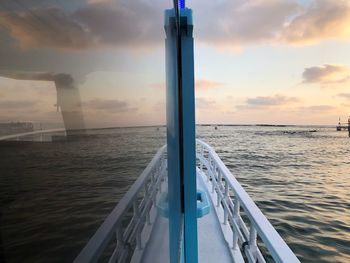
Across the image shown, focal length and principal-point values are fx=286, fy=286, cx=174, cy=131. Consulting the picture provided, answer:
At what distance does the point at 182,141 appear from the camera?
4.88 ft

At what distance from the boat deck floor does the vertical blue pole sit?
0.07 meters

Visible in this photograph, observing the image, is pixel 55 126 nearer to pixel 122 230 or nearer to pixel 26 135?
pixel 26 135

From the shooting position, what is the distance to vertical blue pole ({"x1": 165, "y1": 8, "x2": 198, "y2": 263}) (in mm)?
1242

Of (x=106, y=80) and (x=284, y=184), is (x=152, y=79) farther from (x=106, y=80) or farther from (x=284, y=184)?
(x=284, y=184)

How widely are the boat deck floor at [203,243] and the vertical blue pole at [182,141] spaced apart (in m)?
0.07

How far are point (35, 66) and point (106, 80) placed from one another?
0.68 ft

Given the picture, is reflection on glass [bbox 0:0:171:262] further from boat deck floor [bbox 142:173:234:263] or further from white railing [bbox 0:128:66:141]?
boat deck floor [bbox 142:173:234:263]

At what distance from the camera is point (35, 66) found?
25 centimetres

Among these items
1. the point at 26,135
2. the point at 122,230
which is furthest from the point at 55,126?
the point at 122,230

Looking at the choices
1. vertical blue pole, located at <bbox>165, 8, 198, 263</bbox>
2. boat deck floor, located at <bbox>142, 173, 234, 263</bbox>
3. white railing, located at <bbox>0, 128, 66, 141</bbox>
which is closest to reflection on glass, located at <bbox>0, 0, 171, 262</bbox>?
white railing, located at <bbox>0, 128, 66, 141</bbox>

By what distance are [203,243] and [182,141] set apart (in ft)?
3.42

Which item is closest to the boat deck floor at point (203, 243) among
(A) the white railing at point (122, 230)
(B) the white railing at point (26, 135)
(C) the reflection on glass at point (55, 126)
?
(A) the white railing at point (122, 230)

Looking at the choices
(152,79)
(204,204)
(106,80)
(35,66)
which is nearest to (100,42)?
(106,80)

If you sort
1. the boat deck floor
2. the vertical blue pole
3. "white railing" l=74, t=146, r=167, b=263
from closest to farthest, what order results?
"white railing" l=74, t=146, r=167, b=263 → the boat deck floor → the vertical blue pole
